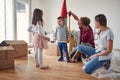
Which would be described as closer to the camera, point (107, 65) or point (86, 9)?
point (107, 65)

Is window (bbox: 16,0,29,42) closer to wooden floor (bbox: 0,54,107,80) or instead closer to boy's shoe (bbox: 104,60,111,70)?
wooden floor (bbox: 0,54,107,80)

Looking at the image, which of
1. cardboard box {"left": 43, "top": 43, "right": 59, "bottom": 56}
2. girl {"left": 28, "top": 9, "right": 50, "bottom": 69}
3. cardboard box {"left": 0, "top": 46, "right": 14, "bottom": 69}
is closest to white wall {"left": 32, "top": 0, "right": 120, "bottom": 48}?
cardboard box {"left": 43, "top": 43, "right": 59, "bottom": 56}

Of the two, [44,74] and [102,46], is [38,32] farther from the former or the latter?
[102,46]

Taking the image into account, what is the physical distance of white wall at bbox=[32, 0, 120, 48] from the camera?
5.42m

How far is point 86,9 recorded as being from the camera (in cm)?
564

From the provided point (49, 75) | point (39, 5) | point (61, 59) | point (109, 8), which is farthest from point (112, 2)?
point (49, 75)

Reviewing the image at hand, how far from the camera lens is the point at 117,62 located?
3.17 m

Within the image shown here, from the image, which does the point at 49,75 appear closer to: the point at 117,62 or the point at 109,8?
the point at 117,62

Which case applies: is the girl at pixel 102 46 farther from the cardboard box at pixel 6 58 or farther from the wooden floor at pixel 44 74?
the cardboard box at pixel 6 58

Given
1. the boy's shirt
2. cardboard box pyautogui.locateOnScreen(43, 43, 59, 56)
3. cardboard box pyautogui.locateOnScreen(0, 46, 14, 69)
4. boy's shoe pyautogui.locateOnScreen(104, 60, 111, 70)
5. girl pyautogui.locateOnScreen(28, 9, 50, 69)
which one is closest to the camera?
boy's shoe pyautogui.locateOnScreen(104, 60, 111, 70)

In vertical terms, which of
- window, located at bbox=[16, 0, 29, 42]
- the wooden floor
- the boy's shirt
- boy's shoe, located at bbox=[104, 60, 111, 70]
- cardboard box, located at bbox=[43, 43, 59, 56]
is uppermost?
window, located at bbox=[16, 0, 29, 42]

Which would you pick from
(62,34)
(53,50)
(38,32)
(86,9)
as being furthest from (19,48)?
(86,9)

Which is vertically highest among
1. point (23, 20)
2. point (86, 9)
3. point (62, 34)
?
point (86, 9)

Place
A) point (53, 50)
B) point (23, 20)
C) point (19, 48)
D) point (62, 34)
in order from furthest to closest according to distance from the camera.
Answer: point (23, 20) < point (53, 50) < point (19, 48) < point (62, 34)
